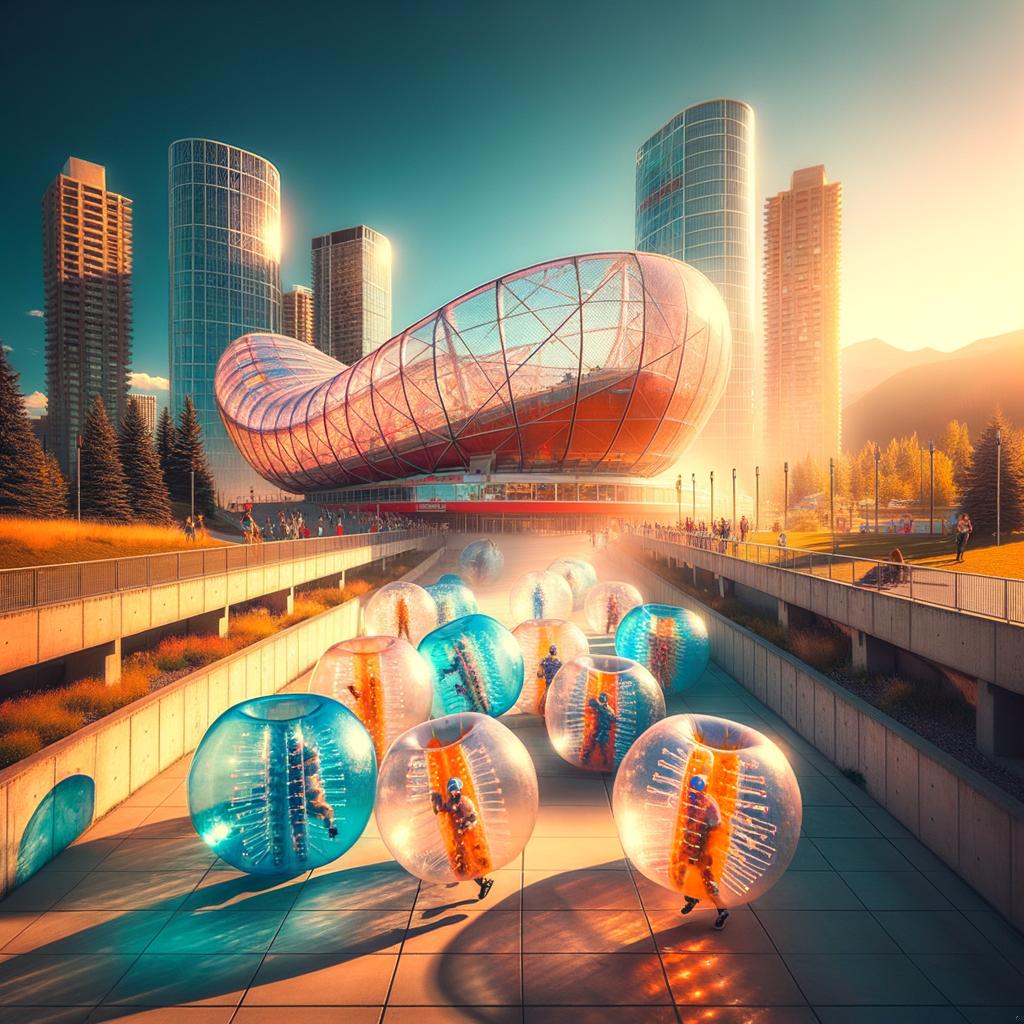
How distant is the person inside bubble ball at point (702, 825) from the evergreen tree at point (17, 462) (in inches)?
1320

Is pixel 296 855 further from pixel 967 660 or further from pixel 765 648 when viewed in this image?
pixel 765 648

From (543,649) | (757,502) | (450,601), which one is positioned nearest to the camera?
(543,649)

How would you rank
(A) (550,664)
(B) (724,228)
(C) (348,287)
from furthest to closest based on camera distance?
(C) (348,287) < (B) (724,228) < (A) (550,664)

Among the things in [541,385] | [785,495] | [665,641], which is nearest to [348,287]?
[541,385]

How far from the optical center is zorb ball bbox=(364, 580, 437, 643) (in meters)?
12.1

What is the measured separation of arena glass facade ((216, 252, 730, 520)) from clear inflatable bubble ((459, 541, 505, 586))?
26635 mm

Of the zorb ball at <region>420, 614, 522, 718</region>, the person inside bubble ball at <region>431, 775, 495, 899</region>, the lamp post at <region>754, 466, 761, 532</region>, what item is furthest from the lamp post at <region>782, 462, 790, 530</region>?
the person inside bubble ball at <region>431, 775, 495, 899</region>

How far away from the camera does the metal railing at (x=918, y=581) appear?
22.9 feet

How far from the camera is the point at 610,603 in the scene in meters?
14.4

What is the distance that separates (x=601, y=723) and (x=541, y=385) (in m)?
42.4

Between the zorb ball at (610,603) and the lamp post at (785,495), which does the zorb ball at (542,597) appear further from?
the lamp post at (785,495)

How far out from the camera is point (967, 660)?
24.1ft

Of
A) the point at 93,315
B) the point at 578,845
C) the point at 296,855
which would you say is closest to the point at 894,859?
the point at 578,845

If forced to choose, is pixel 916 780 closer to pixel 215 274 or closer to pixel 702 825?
pixel 702 825
